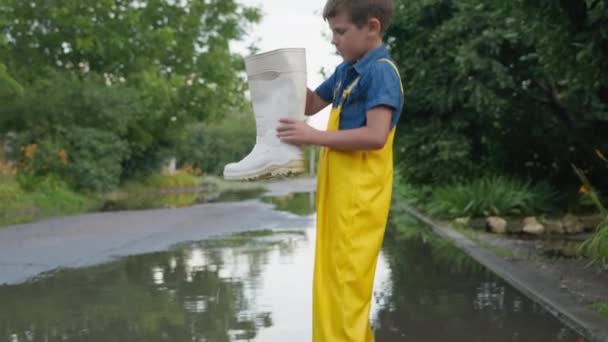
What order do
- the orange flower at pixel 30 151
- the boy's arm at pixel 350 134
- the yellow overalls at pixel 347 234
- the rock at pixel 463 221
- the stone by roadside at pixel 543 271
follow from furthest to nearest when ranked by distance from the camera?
1. the orange flower at pixel 30 151
2. the rock at pixel 463 221
3. the stone by roadside at pixel 543 271
4. the yellow overalls at pixel 347 234
5. the boy's arm at pixel 350 134

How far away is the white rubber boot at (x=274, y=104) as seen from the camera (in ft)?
10.5

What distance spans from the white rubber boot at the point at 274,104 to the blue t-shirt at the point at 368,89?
19 cm

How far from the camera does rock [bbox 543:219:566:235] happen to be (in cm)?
1321

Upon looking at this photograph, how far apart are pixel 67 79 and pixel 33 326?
74.1ft

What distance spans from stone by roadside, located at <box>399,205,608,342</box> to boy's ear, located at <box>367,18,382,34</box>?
3.21 m

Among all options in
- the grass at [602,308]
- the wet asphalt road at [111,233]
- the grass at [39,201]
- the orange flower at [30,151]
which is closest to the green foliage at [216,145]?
the orange flower at [30,151]

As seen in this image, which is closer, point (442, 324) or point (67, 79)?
point (442, 324)

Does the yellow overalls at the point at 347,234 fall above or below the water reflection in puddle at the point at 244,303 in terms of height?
above

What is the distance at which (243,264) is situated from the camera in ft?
32.2

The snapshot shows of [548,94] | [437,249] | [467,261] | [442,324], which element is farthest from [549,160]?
[442,324]

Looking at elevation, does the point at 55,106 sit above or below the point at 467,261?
above

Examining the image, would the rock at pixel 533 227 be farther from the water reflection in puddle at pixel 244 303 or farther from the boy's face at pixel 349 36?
the boy's face at pixel 349 36

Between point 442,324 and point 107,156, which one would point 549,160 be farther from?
point 107,156

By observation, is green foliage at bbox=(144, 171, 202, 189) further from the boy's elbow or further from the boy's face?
the boy's elbow
